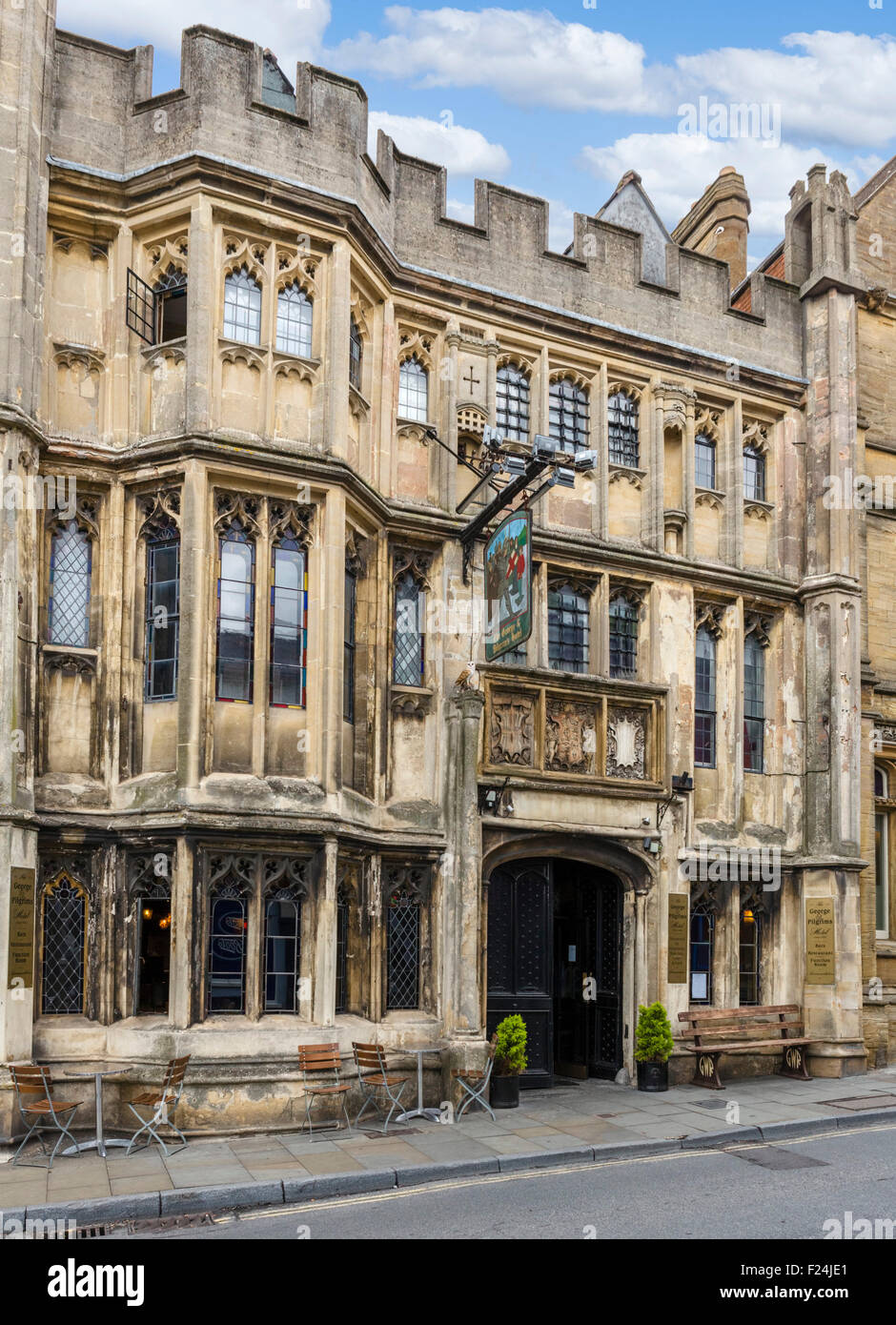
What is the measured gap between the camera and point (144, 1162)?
11508 mm

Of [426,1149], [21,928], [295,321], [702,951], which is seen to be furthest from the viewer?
[702,951]

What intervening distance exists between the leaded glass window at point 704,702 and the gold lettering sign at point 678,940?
2062mm

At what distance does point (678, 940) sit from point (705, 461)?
7210 mm

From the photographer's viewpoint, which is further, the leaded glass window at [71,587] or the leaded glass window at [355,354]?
the leaded glass window at [355,354]

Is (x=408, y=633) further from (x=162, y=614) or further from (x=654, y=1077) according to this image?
(x=654, y=1077)

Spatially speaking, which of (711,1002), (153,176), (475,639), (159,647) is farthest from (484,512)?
(711,1002)

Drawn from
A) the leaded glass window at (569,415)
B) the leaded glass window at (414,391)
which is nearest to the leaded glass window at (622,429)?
the leaded glass window at (569,415)

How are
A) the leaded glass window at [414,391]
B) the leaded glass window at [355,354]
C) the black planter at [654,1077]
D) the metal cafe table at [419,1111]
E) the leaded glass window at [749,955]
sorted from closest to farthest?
the metal cafe table at [419,1111] → the leaded glass window at [355,354] → the black planter at [654,1077] → the leaded glass window at [414,391] → the leaded glass window at [749,955]

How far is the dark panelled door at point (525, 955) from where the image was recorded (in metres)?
16.1

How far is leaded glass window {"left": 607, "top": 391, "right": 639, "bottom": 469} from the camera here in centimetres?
1819

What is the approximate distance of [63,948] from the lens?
13344mm

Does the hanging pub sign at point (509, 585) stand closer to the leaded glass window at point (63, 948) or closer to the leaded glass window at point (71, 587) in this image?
the leaded glass window at point (71, 587)

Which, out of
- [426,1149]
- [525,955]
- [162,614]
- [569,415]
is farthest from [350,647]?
[426,1149]

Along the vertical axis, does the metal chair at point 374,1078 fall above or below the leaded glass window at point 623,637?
below
